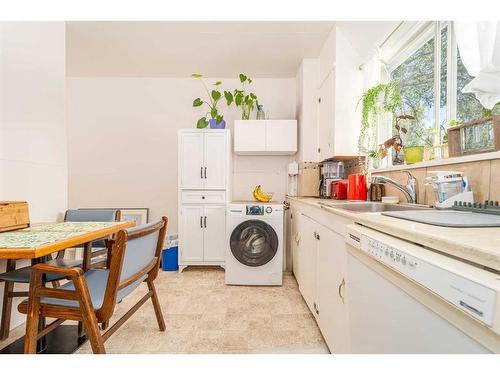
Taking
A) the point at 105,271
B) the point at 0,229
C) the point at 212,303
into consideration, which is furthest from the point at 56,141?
the point at 212,303

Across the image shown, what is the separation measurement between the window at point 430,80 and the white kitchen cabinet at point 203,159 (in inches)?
72.3

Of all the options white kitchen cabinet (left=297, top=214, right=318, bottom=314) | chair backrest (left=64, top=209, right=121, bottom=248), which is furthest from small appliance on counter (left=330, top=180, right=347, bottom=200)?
chair backrest (left=64, top=209, right=121, bottom=248)

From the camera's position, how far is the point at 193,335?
6.25 feet

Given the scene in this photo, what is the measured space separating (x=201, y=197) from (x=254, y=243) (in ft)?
3.04

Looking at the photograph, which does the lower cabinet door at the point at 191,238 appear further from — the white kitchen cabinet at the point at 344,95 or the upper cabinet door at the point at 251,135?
the white kitchen cabinet at the point at 344,95

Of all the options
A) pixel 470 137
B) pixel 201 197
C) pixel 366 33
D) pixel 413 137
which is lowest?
pixel 201 197

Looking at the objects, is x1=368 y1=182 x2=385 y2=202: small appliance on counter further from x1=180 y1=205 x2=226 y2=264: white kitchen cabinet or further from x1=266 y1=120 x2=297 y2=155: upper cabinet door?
x1=180 y1=205 x2=226 y2=264: white kitchen cabinet

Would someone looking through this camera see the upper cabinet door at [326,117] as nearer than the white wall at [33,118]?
No

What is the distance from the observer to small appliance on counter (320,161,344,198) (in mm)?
2916

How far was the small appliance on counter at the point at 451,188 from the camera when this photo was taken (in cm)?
125

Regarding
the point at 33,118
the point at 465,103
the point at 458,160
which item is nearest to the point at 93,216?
the point at 33,118

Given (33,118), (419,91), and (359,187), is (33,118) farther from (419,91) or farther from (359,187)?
(419,91)

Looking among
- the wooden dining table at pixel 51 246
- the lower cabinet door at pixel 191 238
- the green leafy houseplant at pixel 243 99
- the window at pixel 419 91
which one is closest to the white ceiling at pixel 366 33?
the window at pixel 419 91

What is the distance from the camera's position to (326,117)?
292cm
